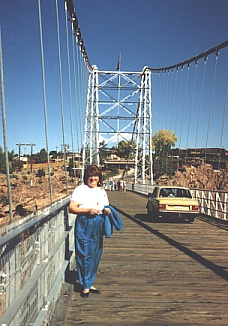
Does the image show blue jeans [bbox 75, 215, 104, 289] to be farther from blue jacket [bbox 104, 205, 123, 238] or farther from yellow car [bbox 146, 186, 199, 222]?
yellow car [bbox 146, 186, 199, 222]

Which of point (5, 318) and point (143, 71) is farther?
point (143, 71)

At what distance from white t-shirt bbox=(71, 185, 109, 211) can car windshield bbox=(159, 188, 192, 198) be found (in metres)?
8.89

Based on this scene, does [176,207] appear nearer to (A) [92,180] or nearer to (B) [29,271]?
(A) [92,180]

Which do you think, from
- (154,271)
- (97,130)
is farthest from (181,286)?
(97,130)

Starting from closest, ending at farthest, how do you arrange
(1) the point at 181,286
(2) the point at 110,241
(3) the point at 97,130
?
(1) the point at 181,286
(2) the point at 110,241
(3) the point at 97,130

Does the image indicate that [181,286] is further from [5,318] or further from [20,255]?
[5,318]

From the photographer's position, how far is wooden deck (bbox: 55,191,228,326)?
12.7ft

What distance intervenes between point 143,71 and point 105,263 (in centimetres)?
3844

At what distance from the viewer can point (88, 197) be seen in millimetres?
4387

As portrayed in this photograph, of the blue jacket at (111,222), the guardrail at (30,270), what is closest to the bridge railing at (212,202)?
the blue jacket at (111,222)

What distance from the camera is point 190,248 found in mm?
7785

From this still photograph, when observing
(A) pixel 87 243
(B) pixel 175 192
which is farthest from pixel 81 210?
(B) pixel 175 192

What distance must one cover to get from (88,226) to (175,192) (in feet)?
30.5

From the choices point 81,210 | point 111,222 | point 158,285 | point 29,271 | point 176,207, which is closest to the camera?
point 29,271
